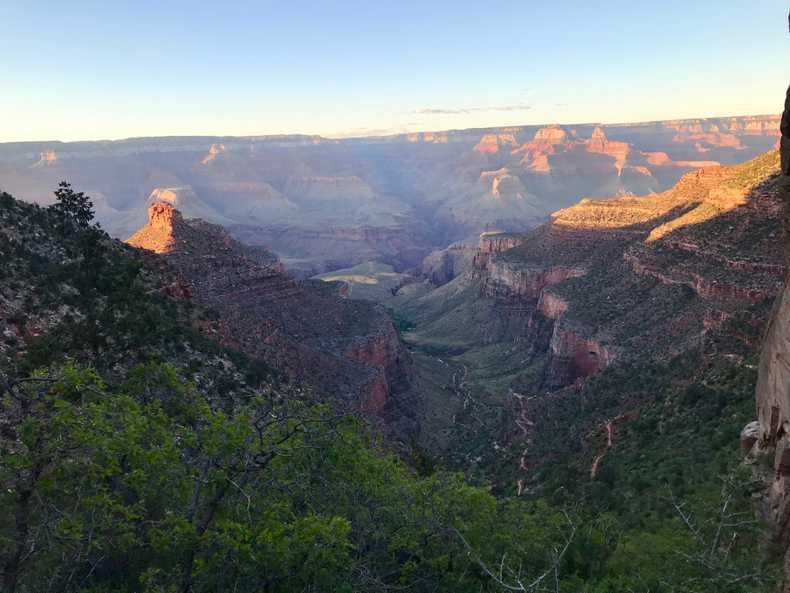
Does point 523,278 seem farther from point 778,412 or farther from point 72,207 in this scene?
point 778,412

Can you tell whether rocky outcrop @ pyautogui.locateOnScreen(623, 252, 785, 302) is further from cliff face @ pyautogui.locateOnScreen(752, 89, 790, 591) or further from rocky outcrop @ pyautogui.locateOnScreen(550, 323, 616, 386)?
cliff face @ pyautogui.locateOnScreen(752, 89, 790, 591)

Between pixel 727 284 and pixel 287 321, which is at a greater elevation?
pixel 727 284

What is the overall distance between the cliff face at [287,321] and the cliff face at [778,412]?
25.9 metres

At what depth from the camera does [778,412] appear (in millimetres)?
12477

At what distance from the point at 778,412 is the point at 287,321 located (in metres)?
42.3

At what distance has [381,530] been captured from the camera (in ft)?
44.9

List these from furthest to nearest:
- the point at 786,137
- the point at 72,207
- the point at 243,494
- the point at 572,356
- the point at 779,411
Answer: the point at 572,356 < the point at 72,207 < the point at 779,411 < the point at 786,137 < the point at 243,494

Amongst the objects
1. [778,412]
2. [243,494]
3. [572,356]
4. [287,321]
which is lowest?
[572,356]

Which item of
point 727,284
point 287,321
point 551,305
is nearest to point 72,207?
point 287,321

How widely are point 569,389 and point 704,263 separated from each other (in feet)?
46.7

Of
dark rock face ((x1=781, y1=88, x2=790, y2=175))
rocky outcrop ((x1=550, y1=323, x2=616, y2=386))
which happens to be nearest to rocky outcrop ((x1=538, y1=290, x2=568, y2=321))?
rocky outcrop ((x1=550, y1=323, x2=616, y2=386))

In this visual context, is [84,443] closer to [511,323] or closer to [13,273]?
[13,273]

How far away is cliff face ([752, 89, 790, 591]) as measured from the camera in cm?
1162

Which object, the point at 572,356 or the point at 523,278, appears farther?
the point at 523,278
